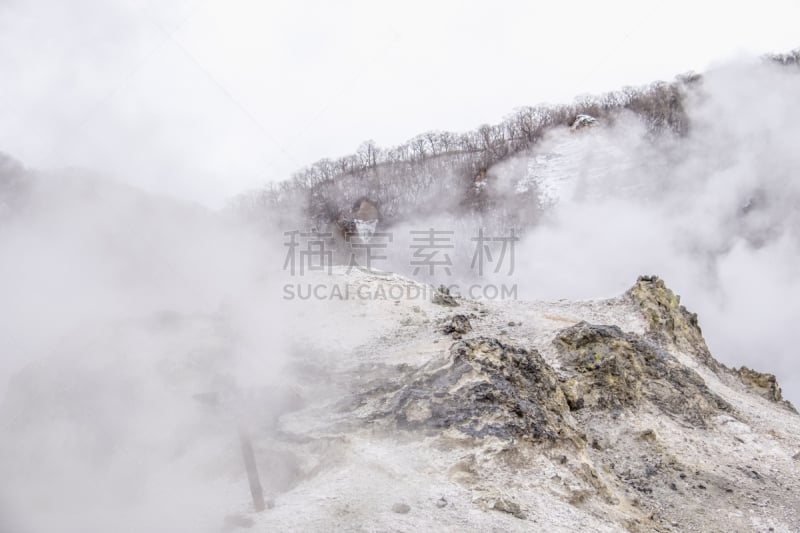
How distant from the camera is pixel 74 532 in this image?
8852mm

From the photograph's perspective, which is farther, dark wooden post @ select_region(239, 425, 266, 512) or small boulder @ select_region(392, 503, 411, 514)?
dark wooden post @ select_region(239, 425, 266, 512)

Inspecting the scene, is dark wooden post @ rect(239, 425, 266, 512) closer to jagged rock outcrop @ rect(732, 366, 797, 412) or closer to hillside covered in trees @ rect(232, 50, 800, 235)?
jagged rock outcrop @ rect(732, 366, 797, 412)

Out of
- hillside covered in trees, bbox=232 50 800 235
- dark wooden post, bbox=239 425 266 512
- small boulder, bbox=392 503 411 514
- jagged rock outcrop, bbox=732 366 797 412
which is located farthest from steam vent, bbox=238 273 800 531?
hillside covered in trees, bbox=232 50 800 235

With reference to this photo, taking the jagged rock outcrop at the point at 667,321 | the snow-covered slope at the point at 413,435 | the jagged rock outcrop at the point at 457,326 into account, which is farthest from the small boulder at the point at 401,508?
the jagged rock outcrop at the point at 667,321

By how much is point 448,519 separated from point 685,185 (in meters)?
37.6

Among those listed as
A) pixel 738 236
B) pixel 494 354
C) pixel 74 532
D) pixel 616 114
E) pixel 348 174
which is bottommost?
pixel 74 532

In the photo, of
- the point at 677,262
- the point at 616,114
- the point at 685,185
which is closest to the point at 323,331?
the point at 677,262

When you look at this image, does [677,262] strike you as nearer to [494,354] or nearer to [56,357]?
[494,354]

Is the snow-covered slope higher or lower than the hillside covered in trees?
lower

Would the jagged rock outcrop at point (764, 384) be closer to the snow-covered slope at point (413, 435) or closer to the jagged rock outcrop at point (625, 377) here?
the snow-covered slope at point (413, 435)

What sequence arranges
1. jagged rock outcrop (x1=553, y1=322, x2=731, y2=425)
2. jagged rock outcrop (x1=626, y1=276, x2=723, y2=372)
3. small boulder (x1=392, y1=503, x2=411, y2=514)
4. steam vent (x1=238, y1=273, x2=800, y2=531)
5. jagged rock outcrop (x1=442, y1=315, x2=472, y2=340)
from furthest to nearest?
jagged rock outcrop (x1=626, y1=276, x2=723, y2=372) → jagged rock outcrop (x1=442, y1=315, x2=472, y2=340) → jagged rock outcrop (x1=553, y1=322, x2=731, y2=425) → steam vent (x1=238, y1=273, x2=800, y2=531) → small boulder (x1=392, y1=503, x2=411, y2=514)

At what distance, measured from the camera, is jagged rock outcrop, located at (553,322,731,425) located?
1308 centimetres

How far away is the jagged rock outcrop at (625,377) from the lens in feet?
42.9

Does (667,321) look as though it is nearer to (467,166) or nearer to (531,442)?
(531,442)
